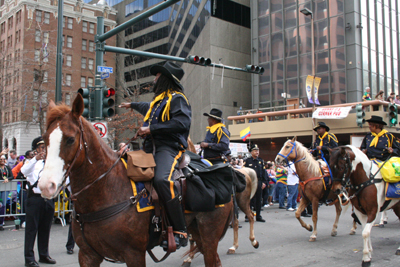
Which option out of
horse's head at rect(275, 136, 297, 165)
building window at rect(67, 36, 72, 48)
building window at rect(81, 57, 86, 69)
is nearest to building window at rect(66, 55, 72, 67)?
building window at rect(67, 36, 72, 48)

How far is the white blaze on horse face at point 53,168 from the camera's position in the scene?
2.99 meters

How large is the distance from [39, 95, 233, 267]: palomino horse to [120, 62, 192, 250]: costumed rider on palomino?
0.92 ft

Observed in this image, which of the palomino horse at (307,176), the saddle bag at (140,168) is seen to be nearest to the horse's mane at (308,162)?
the palomino horse at (307,176)

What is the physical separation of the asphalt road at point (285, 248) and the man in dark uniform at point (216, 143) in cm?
212

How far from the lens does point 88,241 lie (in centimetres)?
364

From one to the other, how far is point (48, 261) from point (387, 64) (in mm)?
35339

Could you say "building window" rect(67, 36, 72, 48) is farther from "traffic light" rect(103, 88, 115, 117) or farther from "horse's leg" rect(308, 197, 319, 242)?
"horse's leg" rect(308, 197, 319, 242)

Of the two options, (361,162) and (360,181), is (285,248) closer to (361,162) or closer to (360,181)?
(360,181)

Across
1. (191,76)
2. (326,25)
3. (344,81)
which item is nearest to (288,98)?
(344,81)

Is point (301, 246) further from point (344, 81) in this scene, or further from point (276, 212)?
point (344, 81)

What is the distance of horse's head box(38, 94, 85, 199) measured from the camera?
303cm

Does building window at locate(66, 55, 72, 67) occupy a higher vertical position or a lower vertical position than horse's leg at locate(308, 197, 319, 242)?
higher

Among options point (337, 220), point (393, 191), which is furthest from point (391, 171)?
point (337, 220)

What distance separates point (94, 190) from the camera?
11.9ft
